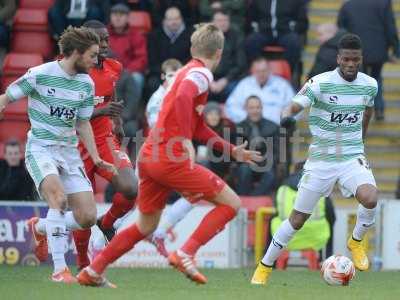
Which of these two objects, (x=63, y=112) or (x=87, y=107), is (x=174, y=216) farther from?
(x=63, y=112)

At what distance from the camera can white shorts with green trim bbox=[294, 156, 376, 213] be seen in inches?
527

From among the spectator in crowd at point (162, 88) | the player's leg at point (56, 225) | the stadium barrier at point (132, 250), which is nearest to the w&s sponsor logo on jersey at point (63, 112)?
the player's leg at point (56, 225)

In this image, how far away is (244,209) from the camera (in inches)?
693

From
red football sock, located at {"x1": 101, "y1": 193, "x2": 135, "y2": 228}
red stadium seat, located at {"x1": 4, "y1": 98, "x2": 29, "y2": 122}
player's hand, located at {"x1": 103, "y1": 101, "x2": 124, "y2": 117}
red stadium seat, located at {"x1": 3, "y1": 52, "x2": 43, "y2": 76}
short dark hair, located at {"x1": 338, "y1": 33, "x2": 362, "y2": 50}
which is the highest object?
short dark hair, located at {"x1": 338, "y1": 33, "x2": 362, "y2": 50}

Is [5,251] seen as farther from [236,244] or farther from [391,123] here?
[391,123]

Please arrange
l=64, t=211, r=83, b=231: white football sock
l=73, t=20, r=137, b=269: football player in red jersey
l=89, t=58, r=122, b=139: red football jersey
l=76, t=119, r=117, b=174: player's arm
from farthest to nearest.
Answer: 1. l=89, t=58, r=122, b=139: red football jersey
2. l=73, t=20, r=137, b=269: football player in red jersey
3. l=64, t=211, r=83, b=231: white football sock
4. l=76, t=119, r=117, b=174: player's arm

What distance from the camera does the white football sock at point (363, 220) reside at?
13492 millimetres

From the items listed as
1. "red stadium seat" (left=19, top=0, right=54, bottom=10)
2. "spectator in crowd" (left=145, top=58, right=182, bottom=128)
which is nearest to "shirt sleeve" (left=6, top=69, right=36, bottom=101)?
"spectator in crowd" (left=145, top=58, right=182, bottom=128)

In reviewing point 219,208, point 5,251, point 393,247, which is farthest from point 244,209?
point 219,208

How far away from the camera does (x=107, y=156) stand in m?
13.7

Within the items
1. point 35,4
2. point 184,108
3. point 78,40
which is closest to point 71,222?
point 78,40

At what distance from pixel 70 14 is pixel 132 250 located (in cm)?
437

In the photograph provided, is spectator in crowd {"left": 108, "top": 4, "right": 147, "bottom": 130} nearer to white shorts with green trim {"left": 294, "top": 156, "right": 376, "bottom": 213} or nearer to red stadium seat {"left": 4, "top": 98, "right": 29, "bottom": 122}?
red stadium seat {"left": 4, "top": 98, "right": 29, "bottom": 122}

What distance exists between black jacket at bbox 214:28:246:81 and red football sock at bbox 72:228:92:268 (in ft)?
22.3
